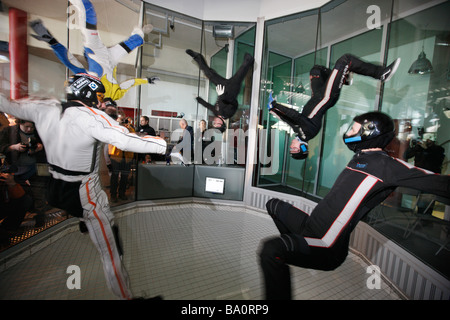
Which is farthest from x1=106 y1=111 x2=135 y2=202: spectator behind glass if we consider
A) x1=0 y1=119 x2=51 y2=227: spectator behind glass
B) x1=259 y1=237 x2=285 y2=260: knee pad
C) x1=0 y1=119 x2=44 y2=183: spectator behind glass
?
x1=259 y1=237 x2=285 y2=260: knee pad

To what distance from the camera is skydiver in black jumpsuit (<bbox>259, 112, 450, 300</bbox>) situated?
4.19ft

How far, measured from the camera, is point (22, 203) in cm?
183

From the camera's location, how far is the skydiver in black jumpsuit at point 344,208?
128cm

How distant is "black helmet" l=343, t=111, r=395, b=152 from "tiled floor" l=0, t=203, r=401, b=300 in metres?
→ 1.45

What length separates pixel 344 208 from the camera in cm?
133

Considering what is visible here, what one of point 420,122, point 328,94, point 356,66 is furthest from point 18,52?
point 420,122

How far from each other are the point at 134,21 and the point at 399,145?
3858 millimetres

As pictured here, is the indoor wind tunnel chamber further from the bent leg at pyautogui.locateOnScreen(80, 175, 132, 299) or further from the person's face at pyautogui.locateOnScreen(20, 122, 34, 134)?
the bent leg at pyautogui.locateOnScreen(80, 175, 132, 299)

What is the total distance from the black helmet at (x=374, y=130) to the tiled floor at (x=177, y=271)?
1452 millimetres

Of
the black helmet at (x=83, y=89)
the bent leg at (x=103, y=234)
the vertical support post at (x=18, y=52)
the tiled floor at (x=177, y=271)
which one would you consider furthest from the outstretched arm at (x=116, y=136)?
the tiled floor at (x=177, y=271)

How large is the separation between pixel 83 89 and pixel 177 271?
183 cm

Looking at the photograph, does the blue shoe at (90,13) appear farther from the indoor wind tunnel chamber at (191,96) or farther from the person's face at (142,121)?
the person's face at (142,121)
